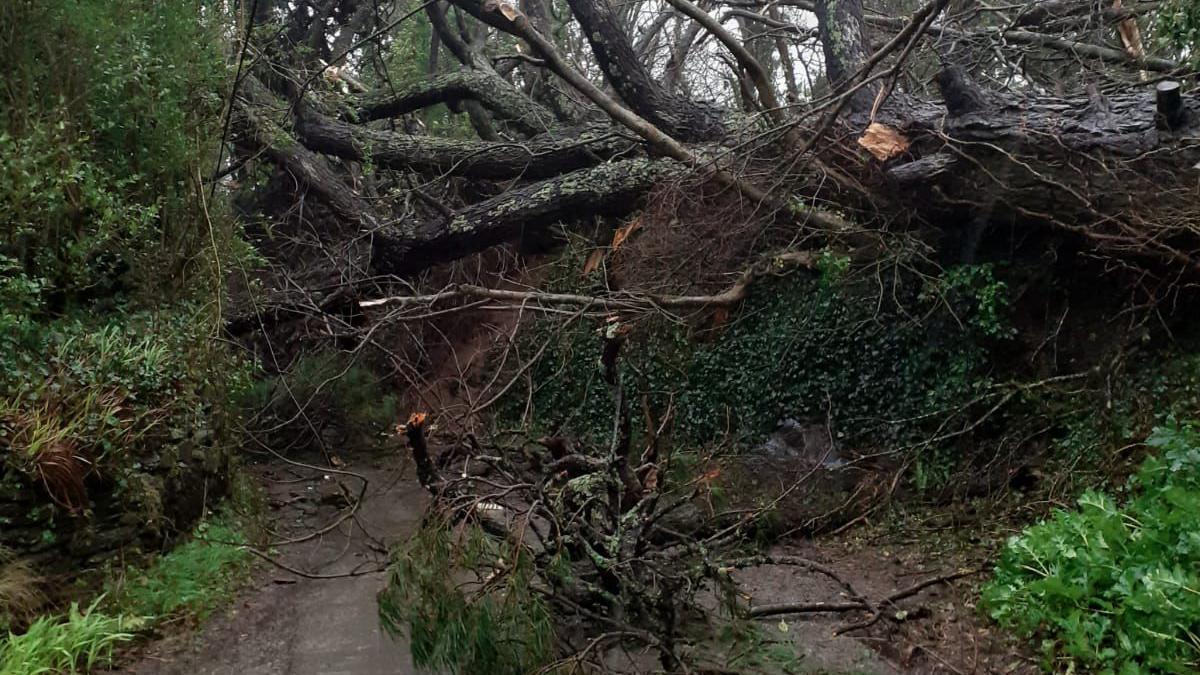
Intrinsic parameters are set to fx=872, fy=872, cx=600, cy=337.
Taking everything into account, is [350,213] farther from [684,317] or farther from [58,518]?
[58,518]

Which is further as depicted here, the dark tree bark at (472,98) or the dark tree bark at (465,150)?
the dark tree bark at (472,98)

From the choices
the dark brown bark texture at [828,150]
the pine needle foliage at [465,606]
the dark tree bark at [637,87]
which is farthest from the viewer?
the dark tree bark at [637,87]

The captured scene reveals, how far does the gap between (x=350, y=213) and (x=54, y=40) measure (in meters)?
3.71

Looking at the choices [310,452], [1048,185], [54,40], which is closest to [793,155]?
[1048,185]

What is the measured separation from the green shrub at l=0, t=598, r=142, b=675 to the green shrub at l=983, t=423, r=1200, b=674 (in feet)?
15.1

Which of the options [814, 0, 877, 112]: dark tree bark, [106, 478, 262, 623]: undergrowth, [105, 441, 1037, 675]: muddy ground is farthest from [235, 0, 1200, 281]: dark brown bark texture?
A: [106, 478, 262, 623]: undergrowth

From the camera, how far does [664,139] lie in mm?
7676

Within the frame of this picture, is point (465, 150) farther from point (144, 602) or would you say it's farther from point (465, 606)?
point (465, 606)

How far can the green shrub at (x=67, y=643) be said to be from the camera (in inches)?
158

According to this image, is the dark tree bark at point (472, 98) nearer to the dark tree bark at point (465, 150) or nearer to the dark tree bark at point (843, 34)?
the dark tree bark at point (465, 150)

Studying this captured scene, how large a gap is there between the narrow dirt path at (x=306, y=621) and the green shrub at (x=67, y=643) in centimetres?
20

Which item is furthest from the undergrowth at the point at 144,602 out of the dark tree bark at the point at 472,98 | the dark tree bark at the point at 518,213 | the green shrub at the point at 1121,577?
the dark tree bark at the point at 472,98

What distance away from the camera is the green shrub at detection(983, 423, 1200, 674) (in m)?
3.63

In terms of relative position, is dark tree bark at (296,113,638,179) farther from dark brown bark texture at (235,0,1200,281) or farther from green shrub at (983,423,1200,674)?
green shrub at (983,423,1200,674)
